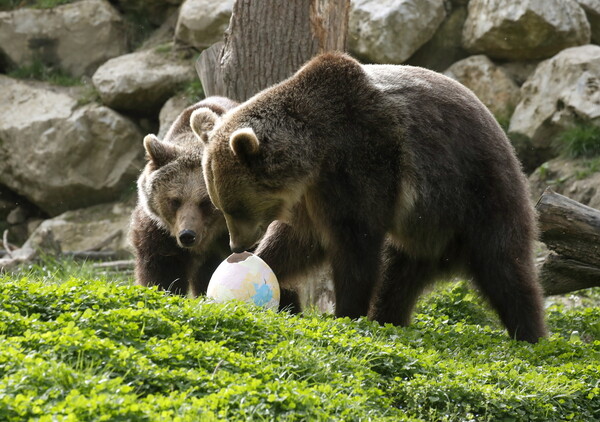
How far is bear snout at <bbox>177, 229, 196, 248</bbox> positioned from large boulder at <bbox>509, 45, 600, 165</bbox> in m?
6.39

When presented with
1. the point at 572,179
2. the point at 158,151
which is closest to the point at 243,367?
the point at 158,151

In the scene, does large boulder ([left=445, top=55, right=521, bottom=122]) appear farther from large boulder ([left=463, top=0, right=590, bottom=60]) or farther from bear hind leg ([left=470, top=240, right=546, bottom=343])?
bear hind leg ([left=470, top=240, right=546, bottom=343])

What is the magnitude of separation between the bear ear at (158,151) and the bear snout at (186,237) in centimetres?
80

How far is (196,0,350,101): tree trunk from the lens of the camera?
314 inches

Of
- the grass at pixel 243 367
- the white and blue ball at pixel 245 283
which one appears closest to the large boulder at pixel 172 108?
the white and blue ball at pixel 245 283

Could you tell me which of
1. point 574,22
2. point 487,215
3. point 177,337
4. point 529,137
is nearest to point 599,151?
point 529,137

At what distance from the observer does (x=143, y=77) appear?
45.1 feet

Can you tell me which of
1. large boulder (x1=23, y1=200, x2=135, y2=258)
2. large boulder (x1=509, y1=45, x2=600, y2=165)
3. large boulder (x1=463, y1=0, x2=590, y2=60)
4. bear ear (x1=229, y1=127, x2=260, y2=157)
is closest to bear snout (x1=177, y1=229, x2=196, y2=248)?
bear ear (x1=229, y1=127, x2=260, y2=157)

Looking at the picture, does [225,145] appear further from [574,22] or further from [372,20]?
[574,22]

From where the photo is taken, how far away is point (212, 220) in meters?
7.26

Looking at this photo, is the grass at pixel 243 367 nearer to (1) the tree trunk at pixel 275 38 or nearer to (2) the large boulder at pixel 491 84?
(1) the tree trunk at pixel 275 38

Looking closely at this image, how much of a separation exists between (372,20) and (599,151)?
3567 mm

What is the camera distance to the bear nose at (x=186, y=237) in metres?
6.86

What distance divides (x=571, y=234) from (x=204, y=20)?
7741 mm
